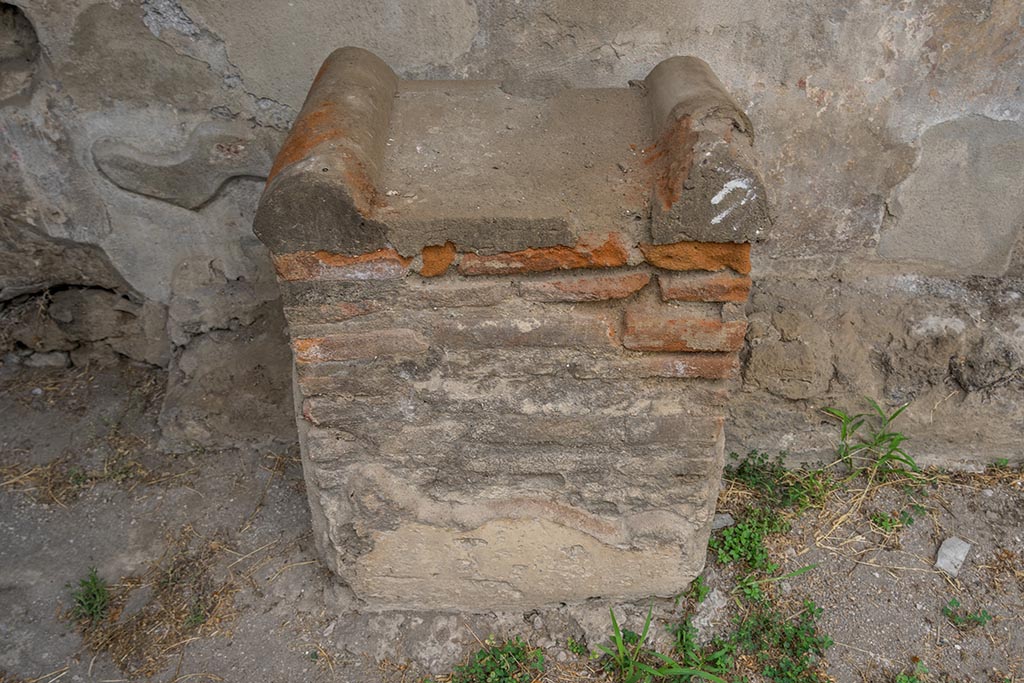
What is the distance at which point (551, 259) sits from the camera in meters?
1.78

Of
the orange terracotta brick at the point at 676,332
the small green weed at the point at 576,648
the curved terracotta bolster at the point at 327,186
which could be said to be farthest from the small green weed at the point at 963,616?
the curved terracotta bolster at the point at 327,186

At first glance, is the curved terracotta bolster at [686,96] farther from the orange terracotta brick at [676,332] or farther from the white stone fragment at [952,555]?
the white stone fragment at [952,555]

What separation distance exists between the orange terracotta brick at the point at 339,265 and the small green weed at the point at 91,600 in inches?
52.6

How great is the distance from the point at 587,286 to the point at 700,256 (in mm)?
257

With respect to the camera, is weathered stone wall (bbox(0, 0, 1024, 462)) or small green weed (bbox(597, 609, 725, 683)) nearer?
small green weed (bbox(597, 609, 725, 683))

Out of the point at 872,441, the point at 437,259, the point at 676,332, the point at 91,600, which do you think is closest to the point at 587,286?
the point at 676,332

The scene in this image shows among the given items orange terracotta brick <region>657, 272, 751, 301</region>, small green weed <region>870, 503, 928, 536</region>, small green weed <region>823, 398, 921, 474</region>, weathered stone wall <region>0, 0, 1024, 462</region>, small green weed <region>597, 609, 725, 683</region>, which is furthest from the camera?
small green weed <region>823, 398, 921, 474</region>

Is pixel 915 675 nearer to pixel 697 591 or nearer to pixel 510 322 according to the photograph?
pixel 697 591

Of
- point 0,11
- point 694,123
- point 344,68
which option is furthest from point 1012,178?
point 0,11

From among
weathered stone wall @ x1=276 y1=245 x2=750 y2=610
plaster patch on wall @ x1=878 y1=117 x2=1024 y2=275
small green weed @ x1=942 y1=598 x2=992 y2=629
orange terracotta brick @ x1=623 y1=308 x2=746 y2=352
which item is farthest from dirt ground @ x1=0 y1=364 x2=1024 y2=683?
orange terracotta brick @ x1=623 y1=308 x2=746 y2=352

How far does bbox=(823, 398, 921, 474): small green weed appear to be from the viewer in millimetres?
2787

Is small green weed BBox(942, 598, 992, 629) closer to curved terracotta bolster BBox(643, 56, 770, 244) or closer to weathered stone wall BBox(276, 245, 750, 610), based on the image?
weathered stone wall BBox(276, 245, 750, 610)

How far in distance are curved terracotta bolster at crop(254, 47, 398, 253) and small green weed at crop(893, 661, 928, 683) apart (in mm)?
1805

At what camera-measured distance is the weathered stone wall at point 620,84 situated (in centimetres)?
248
